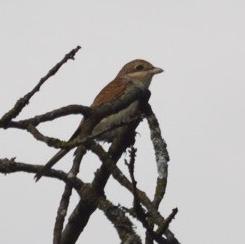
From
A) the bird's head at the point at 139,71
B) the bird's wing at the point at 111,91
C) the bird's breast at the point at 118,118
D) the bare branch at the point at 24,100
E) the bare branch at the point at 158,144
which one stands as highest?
the bird's head at the point at 139,71

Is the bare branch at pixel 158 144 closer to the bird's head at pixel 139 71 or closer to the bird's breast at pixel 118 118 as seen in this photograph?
the bird's breast at pixel 118 118

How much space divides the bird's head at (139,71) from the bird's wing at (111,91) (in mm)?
204

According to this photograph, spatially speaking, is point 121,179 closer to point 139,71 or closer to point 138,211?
point 138,211

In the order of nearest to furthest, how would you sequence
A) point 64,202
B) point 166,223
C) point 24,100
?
point 166,223
point 24,100
point 64,202

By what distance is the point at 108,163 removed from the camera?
4332mm

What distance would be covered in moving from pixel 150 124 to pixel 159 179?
1228mm

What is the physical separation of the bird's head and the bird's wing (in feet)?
0.67

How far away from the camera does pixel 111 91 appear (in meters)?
9.79

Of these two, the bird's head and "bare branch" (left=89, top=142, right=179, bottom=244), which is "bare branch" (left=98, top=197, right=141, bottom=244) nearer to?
"bare branch" (left=89, top=142, right=179, bottom=244)

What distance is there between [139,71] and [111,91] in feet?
4.63

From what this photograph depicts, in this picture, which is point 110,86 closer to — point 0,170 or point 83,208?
point 83,208

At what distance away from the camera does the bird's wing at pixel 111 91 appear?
31.0ft

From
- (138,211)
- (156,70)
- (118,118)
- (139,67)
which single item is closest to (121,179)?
(138,211)

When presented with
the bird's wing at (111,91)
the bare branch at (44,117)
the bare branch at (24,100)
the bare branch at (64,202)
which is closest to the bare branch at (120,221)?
the bare branch at (64,202)
